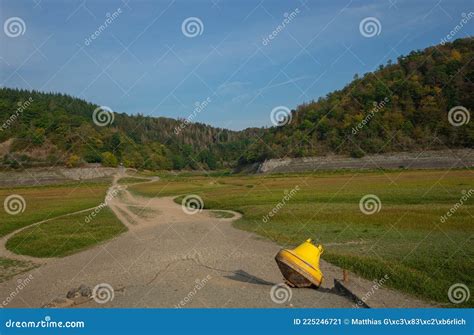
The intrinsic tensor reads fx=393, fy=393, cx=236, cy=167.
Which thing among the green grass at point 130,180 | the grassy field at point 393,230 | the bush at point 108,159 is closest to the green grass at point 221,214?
the grassy field at point 393,230

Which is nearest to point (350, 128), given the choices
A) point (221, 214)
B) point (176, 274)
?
point (221, 214)

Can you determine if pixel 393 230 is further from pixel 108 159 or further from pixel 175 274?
pixel 108 159

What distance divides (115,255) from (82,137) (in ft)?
305

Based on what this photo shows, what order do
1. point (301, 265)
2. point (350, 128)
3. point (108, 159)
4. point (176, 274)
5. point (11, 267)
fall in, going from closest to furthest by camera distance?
point (301, 265), point (176, 274), point (11, 267), point (350, 128), point (108, 159)

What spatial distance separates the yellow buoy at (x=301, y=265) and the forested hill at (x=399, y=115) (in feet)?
187

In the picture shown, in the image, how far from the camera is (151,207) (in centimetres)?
4684

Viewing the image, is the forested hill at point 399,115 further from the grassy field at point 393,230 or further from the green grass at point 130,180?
the green grass at point 130,180

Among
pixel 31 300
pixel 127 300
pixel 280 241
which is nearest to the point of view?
pixel 127 300

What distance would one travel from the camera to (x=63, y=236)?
96.1 ft

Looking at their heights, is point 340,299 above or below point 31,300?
above

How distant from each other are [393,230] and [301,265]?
14.1 meters

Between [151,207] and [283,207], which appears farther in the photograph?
[151,207]

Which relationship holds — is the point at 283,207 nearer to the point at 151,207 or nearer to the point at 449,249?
the point at 151,207

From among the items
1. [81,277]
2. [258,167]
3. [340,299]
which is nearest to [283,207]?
[81,277]
